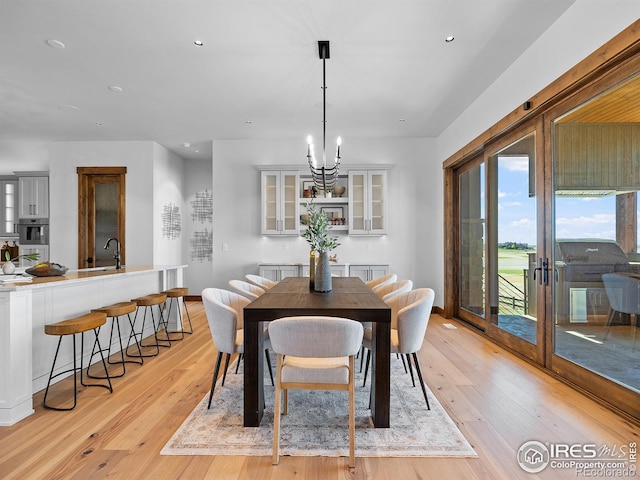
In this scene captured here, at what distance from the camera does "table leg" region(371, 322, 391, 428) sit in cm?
219

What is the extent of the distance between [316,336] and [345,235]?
4329 millimetres

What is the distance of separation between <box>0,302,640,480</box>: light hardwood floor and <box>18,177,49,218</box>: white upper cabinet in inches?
188

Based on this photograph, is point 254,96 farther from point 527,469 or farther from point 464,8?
point 527,469

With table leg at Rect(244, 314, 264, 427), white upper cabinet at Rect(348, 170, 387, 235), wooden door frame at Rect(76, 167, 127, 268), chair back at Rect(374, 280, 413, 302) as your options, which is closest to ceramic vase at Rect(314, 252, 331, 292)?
chair back at Rect(374, 280, 413, 302)

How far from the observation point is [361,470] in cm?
181

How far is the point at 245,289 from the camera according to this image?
3473 mm

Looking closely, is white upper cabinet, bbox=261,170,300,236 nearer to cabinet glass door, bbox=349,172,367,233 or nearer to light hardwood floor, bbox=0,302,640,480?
cabinet glass door, bbox=349,172,367,233

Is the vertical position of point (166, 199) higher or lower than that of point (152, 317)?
higher

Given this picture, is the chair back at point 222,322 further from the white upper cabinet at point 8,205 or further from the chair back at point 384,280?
the white upper cabinet at point 8,205

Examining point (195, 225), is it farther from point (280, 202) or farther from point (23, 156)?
point (23, 156)

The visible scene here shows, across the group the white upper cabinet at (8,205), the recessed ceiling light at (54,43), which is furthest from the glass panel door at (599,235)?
the white upper cabinet at (8,205)

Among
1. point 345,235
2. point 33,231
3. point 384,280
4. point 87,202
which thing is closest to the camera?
point 384,280

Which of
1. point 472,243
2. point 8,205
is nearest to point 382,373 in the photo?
point 472,243

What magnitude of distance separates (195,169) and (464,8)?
6256 millimetres
